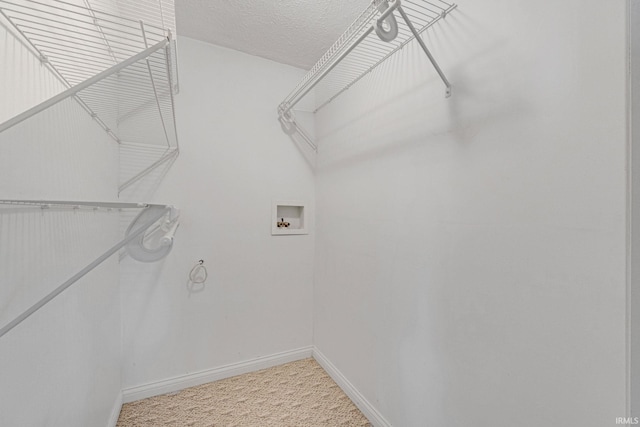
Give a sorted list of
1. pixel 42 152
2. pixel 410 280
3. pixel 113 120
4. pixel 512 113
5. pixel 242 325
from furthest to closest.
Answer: pixel 242 325 < pixel 113 120 < pixel 410 280 < pixel 512 113 < pixel 42 152

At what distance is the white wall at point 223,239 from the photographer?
1953 millimetres

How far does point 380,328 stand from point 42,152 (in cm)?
174

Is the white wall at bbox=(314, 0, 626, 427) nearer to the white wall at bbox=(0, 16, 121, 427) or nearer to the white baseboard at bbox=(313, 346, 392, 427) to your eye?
the white baseboard at bbox=(313, 346, 392, 427)

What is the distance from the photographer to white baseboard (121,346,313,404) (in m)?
1.90

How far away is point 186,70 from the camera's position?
2.01 meters

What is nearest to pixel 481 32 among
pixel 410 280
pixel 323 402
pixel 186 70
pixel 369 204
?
pixel 369 204

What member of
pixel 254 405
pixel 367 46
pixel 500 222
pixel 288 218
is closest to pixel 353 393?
pixel 254 405

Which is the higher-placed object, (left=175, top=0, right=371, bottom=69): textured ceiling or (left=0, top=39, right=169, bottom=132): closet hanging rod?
(left=175, top=0, right=371, bottom=69): textured ceiling

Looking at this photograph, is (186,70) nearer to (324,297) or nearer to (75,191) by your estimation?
(75,191)

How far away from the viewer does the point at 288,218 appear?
2.49m

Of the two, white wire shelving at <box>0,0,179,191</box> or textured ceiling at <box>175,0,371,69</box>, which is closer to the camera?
white wire shelving at <box>0,0,179,191</box>

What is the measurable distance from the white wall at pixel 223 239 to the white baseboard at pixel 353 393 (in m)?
0.28

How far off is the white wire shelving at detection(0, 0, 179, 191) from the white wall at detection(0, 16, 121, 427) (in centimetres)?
7
